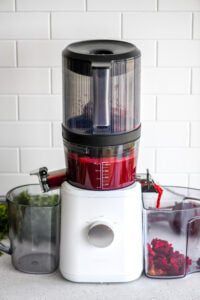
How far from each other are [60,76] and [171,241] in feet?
1.73

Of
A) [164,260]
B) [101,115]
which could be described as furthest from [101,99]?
[164,260]

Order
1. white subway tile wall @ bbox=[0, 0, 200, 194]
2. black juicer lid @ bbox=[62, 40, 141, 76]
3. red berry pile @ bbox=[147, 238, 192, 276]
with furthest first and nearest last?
white subway tile wall @ bbox=[0, 0, 200, 194], red berry pile @ bbox=[147, 238, 192, 276], black juicer lid @ bbox=[62, 40, 141, 76]

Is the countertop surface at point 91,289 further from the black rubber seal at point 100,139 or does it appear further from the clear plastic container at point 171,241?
the black rubber seal at point 100,139

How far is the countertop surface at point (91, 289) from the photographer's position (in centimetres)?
135

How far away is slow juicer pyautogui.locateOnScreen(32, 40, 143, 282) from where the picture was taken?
132 centimetres

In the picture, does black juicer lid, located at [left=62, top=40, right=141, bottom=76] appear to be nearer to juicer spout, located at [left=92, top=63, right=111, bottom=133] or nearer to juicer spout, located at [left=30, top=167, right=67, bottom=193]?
juicer spout, located at [left=92, top=63, right=111, bottom=133]

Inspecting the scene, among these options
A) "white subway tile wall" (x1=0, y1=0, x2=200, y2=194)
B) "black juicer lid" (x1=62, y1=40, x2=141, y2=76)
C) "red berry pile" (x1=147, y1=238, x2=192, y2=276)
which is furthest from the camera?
"white subway tile wall" (x1=0, y1=0, x2=200, y2=194)

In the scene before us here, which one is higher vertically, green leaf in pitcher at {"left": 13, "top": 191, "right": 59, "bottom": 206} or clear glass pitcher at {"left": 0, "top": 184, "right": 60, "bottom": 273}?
green leaf in pitcher at {"left": 13, "top": 191, "right": 59, "bottom": 206}

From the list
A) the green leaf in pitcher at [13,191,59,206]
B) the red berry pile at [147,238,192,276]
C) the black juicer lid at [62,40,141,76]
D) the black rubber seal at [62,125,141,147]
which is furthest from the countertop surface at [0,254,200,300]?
the black juicer lid at [62,40,141,76]

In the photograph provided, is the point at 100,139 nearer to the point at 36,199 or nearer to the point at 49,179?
the point at 49,179

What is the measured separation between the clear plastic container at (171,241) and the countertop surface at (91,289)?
0.02 meters

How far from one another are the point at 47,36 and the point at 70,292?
656 millimetres

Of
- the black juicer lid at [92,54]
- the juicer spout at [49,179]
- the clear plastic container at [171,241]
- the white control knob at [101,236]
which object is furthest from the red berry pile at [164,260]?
the black juicer lid at [92,54]

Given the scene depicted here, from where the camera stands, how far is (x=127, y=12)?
5.25ft
